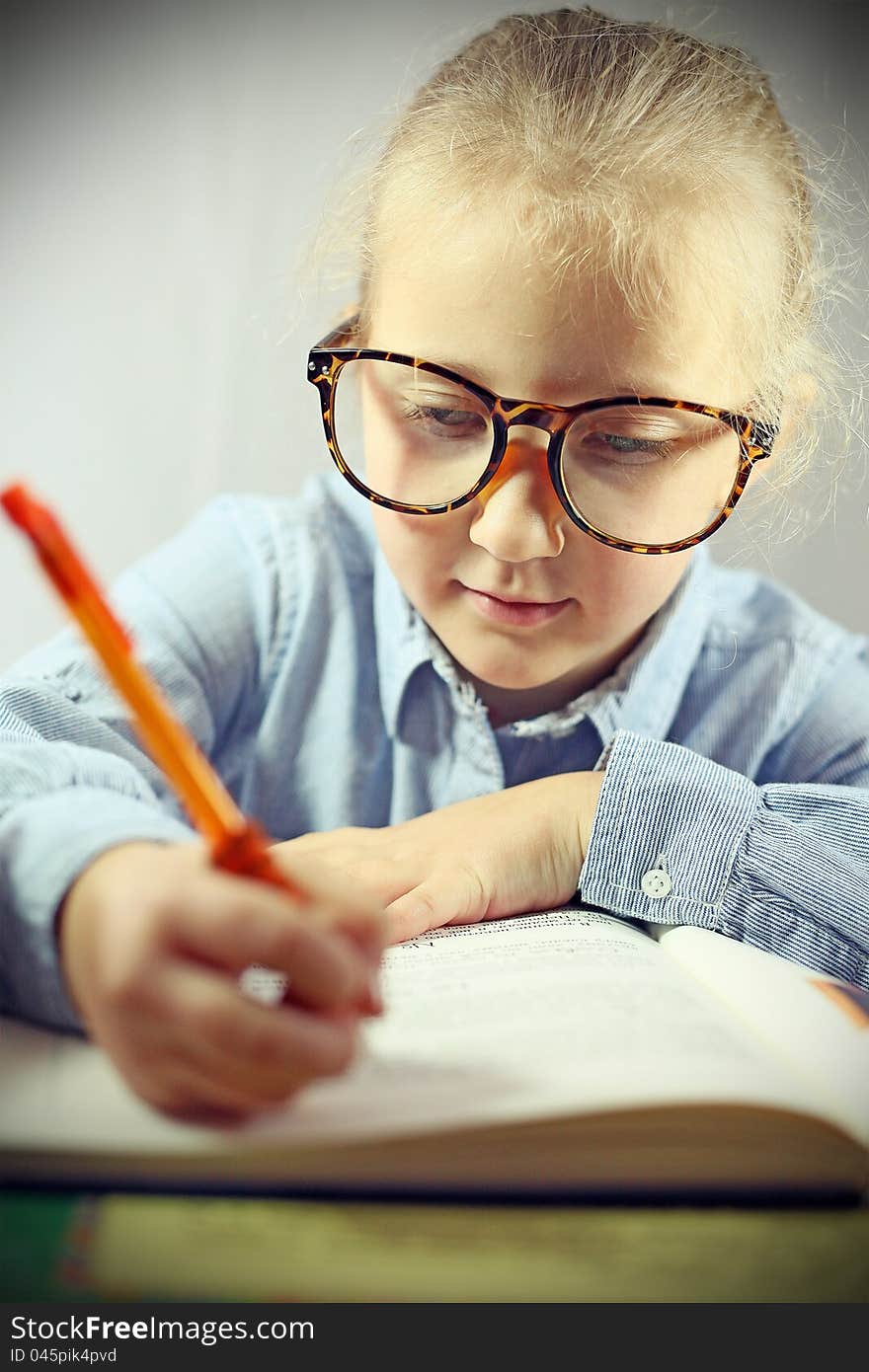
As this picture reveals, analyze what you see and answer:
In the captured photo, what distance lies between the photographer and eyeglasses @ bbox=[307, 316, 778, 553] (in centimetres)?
56

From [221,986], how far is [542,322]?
35 cm

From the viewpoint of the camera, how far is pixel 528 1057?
35 centimetres

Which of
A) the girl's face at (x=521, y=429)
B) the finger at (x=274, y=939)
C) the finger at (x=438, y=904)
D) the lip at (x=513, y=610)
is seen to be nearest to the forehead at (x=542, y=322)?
the girl's face at (x=521, y=429)

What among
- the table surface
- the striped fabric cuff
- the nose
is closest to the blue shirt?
the striped fabric cuff

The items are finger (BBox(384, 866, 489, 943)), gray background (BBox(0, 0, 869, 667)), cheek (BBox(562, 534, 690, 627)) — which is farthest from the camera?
gray background (BBox(0, 0, 869, 667))

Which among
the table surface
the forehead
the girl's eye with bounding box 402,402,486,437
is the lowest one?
the table surface

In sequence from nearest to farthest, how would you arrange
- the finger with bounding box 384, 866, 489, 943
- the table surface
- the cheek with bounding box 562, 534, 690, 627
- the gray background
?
the table surface → the finger with bounding box 384, 866, 489, 943 → the cheek with bounding box 562, 534, 690, 627 → the gray background

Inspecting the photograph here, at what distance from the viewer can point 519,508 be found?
1.87 ft

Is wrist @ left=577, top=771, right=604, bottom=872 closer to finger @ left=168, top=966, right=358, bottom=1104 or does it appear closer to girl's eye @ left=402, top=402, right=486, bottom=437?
girl's eye @ left=402, top=402, right=486, bottom=437

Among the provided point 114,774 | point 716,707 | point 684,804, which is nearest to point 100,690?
point 114,774

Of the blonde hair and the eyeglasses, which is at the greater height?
the blonde hair

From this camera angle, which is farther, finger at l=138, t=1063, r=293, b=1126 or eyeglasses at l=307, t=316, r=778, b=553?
eyeglasses at l=307, t=316, r=778, b=553

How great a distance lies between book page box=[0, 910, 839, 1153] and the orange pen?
0.21 ft

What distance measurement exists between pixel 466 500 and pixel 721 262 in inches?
6.7
